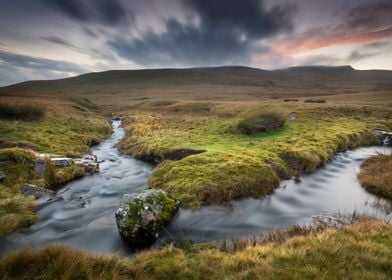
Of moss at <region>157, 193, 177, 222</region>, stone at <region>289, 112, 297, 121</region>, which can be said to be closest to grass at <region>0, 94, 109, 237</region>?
moss at <region>157, 193, 177, 222</region>

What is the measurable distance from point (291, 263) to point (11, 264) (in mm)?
7610

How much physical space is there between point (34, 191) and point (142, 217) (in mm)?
8169

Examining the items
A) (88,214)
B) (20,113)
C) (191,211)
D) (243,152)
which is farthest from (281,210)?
(20,113)

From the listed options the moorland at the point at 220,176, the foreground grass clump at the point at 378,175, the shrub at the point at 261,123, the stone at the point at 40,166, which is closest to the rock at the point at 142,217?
the moorland at the point at 220,176

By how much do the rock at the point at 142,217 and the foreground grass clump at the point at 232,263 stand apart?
1.72 meters

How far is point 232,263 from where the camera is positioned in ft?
25.1

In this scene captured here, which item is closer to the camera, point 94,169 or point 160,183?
point 160,183

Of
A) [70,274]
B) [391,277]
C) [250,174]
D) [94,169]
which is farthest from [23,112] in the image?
[391,277]

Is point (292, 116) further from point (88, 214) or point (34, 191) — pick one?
point (34, 191)

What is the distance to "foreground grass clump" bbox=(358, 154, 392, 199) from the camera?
16172 mm

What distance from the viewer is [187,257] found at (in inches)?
333

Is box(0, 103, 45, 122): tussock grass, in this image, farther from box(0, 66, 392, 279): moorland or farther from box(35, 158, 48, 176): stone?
box(35, 158, 48, 176): stone

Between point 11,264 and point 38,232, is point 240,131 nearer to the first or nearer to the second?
point 38,232

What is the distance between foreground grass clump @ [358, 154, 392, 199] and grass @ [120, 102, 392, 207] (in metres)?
3.18
